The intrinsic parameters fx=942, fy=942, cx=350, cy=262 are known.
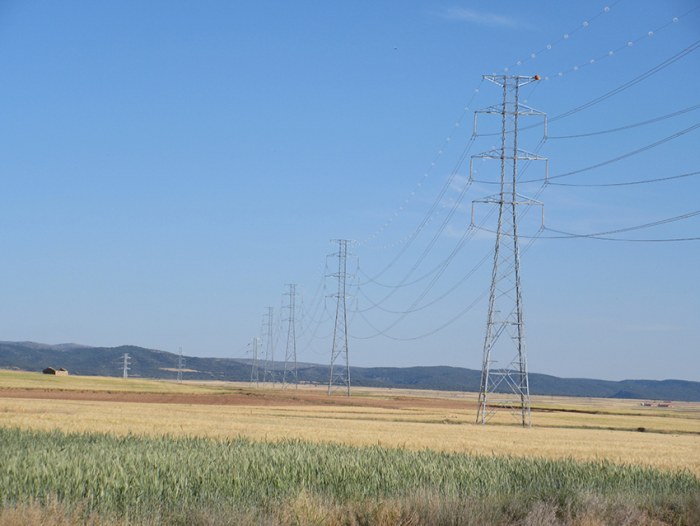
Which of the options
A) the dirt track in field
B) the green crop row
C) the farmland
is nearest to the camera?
the farmland

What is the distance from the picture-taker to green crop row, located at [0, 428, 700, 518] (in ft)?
67.7

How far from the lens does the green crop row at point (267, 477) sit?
2064 centimetres

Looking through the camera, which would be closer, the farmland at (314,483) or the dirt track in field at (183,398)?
the farmland at (314,483)

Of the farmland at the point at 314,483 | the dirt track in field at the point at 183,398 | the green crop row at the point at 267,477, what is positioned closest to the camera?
the farmland at the point at 314,483

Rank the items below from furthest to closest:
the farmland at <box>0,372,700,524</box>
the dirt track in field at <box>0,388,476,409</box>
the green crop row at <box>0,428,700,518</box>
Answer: the dirt track in field at <box>0,388,476,409</box>
the green crop row at <box>0,428,700,518</box>
the farmland at <box>0,372,700,524</box>

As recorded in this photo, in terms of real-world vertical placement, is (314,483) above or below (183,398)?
above

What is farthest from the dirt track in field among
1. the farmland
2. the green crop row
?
the green crop row

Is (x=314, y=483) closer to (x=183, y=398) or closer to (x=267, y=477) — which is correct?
(x=267, y=477)

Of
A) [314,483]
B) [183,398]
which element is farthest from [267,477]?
[183,398]

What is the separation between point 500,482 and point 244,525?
38.8 feet

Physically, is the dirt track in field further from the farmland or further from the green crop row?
the green crop row

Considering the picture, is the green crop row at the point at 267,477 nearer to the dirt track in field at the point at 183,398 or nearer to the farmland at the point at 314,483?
the farmland at the point at 314,483

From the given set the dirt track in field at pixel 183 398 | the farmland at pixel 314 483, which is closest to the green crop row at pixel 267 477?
the farmland at pixel 314 483

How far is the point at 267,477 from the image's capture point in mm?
24953
